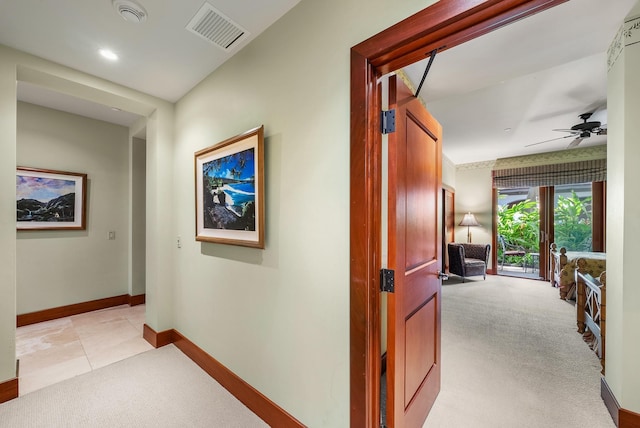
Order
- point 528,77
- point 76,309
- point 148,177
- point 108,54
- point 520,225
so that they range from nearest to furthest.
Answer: point 108,54 < point 528,77 < point 148,177 < point 76,309 < point 520,225

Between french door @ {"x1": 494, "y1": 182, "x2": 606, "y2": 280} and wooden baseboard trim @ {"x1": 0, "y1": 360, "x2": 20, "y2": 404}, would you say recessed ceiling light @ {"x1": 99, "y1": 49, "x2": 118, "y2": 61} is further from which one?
french door @ {"x1": 494, "y1": 182, "x2": 606, "y2": 280}

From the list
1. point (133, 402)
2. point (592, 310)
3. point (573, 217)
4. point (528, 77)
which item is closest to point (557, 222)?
point (573, 217)

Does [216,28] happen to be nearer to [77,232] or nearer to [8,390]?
[8,390]

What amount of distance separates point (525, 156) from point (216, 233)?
692 centimetres

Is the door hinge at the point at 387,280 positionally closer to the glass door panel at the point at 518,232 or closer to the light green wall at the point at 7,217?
the light green wall at the point at 7,217

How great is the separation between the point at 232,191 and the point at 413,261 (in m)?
1.35

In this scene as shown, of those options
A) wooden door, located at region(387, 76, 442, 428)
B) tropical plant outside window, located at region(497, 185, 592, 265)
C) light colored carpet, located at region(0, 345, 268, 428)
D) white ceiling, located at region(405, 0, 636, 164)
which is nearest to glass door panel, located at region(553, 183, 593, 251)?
tropical plant outside window, located at region(497, 185, 592, 265)

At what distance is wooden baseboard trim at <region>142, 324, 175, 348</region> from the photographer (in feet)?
8.77

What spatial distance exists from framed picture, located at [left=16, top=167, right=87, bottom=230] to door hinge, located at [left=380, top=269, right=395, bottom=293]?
4.24 m

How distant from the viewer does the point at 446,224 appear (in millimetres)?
6504

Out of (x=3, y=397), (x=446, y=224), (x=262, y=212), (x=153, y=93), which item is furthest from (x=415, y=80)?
(x=446, y=224)

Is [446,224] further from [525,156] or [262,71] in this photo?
[262,71]

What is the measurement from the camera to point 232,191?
196 centimetres

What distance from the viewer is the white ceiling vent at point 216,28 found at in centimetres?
160
